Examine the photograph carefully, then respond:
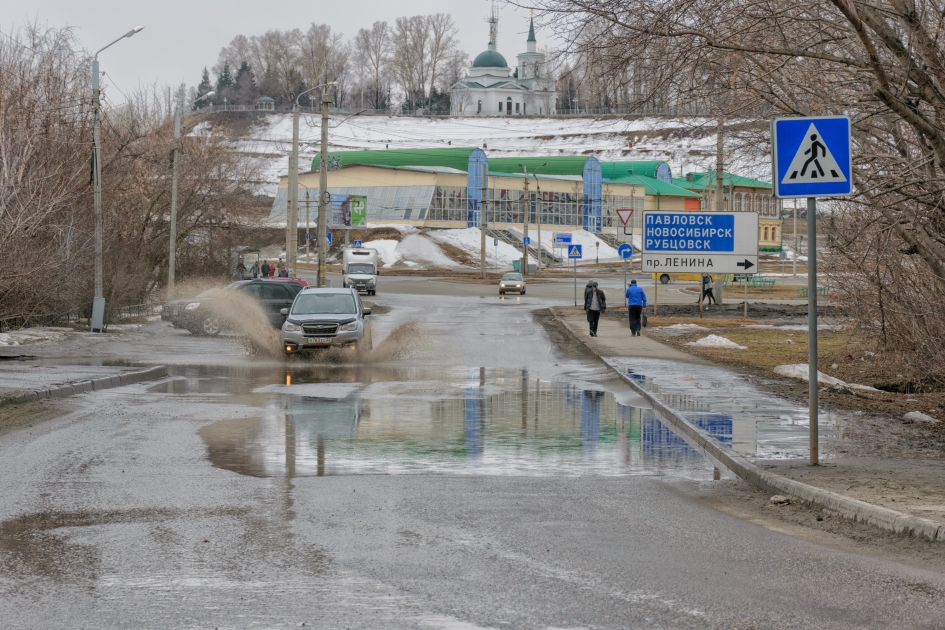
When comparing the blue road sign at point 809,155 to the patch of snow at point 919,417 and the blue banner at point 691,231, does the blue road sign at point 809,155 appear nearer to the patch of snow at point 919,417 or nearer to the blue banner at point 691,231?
the patch of snow at point 919,417

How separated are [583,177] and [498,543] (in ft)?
392

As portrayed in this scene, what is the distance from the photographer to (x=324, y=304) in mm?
24625

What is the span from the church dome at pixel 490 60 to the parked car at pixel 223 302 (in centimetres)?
16197

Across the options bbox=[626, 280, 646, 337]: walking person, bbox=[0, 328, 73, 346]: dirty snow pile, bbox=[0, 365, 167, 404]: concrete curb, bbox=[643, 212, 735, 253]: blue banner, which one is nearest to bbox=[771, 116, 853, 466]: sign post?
bbox=[0, 365, 167, 404]: concrete curb

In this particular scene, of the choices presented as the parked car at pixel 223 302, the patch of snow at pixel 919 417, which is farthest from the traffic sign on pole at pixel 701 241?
the patch of snow at pixel 919 417

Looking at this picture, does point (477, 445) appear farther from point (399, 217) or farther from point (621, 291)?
point (399, 217)

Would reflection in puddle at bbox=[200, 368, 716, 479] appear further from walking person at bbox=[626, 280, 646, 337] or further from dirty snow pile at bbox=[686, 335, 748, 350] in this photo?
walking person at bbox=[626, 280, 646, 337]

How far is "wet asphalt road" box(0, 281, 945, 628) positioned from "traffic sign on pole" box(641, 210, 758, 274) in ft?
76.0

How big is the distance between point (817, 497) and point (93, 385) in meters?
12.5

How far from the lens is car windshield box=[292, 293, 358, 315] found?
24406 mm

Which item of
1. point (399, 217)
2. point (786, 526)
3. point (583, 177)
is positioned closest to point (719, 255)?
point (786, 526)

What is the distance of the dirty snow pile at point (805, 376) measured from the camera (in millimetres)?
18797

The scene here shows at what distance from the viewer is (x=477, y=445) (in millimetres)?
12266

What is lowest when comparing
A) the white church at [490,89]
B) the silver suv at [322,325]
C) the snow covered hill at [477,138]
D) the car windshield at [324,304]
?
the silver suv at [322,325]
